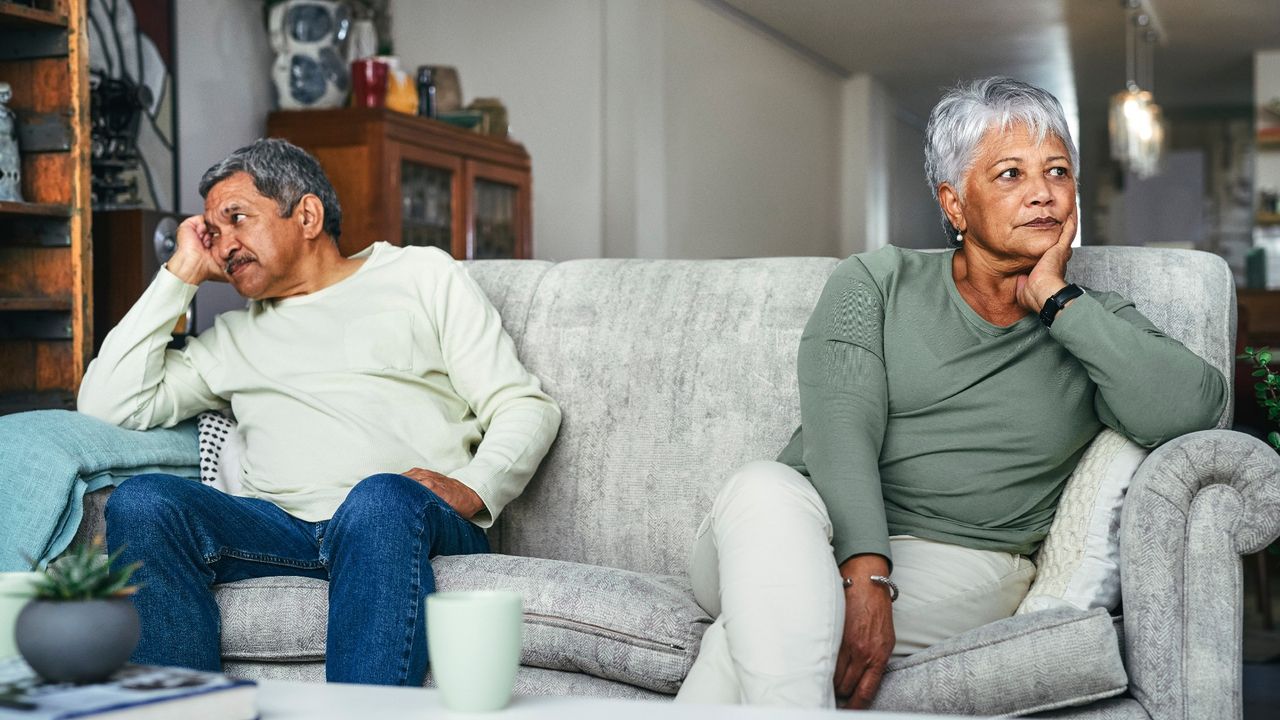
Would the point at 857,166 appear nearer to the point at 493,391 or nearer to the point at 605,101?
the point at 605,101

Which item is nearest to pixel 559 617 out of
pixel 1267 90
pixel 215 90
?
pixel 215 90

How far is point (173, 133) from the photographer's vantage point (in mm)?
3859

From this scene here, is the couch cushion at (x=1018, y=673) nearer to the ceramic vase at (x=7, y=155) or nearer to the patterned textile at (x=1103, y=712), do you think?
the patterned textile at (x=1103, y=712)

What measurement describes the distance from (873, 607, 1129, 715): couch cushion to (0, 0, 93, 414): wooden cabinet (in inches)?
75.6

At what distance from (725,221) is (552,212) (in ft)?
5.37

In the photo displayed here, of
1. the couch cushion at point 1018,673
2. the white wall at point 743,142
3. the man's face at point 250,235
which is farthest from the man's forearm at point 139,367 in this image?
the white wall at point 743,142

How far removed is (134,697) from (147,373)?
1.39 metres

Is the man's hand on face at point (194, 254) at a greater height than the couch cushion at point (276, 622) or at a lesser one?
greater

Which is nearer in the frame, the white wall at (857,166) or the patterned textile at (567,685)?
the patterned textile at (567,685)

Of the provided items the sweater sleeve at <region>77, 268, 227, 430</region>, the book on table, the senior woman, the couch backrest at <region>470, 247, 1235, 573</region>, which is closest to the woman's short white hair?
the senior woman

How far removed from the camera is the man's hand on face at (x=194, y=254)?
88.2 inches

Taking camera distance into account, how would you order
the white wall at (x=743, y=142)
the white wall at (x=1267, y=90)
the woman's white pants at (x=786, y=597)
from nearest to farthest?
the woman's white pants at (x=786, y=597), the white wall at (x=743, y=142), the white wall at (x=1267, y=90)

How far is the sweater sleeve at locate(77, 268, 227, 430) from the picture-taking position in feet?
7.14

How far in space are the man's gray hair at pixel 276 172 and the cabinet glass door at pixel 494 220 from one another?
2223mm
